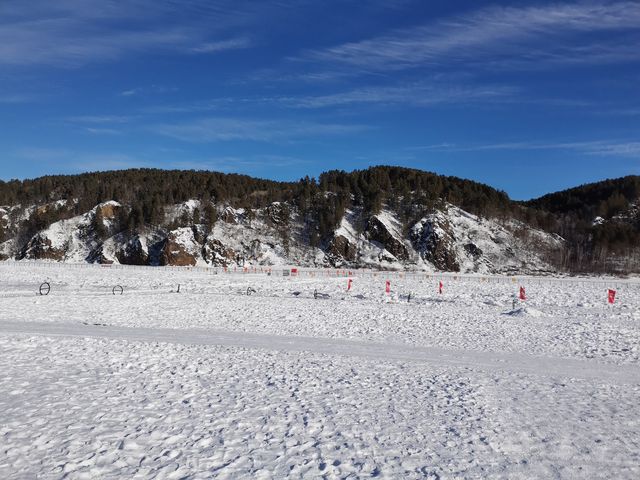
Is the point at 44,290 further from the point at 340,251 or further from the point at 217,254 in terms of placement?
the point at 340,251

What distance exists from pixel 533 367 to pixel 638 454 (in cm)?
660

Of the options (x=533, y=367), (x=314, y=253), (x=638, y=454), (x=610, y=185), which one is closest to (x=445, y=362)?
(x=533, y=367)

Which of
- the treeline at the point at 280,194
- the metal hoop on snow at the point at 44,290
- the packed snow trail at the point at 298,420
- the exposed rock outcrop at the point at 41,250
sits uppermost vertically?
the treeline at the point at 280,194

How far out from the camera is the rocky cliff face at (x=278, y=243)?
9019 centimetres

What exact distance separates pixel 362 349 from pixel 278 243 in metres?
83.4

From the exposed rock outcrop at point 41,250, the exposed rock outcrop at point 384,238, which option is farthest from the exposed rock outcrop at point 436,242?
the exposed rock outcrop at point 41,250

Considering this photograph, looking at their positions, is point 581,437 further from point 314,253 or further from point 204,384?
point 314,253

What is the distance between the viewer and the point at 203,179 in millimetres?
121000

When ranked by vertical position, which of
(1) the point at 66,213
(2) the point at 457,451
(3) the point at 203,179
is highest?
(3) the point at 203,179

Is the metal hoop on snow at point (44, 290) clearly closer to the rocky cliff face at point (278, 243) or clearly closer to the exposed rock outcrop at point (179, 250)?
the exposed rock outcrop at point (179, 250)

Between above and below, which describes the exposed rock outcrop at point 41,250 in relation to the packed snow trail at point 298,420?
above

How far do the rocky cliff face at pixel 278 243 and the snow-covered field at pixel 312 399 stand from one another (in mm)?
69718

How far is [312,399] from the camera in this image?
10.7 meters

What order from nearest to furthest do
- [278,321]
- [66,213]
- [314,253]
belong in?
[278,321] → [314,253] → [66,213]
